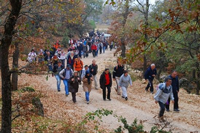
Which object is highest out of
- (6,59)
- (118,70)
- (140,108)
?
(6,59)

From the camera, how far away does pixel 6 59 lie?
194 inches

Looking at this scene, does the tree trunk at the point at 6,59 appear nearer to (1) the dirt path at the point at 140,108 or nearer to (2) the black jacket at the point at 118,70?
(1) the dirt path at the point at 140,108

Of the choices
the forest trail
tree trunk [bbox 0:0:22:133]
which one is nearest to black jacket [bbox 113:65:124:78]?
the forest trail

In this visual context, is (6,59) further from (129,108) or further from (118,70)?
(118,70)

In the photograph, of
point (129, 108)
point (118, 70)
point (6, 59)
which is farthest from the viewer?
point (118, 70)

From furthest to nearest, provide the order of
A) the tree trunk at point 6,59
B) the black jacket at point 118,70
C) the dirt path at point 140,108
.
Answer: the black jacket at point 118,70
the dirt path at point 140,108
the tree trunk at point 6,59

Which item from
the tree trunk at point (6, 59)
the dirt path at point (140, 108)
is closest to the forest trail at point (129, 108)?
the dirt path at point (140, 108)

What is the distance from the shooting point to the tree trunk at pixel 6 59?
4.75m

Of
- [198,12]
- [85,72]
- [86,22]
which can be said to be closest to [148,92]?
[85,72]

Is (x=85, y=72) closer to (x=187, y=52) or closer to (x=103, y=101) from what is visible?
(x=103, y=101)

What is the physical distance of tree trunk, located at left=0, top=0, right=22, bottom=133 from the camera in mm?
4746

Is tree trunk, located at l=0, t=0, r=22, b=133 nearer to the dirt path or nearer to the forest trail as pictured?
the forest trail

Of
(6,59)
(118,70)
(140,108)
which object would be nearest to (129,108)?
(140,108)

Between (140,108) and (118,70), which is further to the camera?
(118,70)
